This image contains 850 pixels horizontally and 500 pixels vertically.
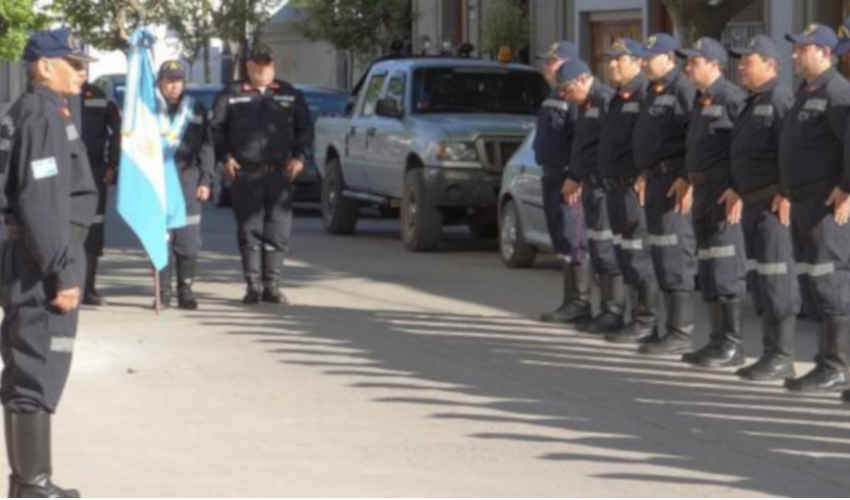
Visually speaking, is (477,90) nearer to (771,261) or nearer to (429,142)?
(429,142)

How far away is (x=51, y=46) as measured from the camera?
9289 millimetres

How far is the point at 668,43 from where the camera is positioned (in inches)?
570

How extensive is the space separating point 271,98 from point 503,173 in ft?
12.4

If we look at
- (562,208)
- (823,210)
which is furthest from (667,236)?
(823,210)

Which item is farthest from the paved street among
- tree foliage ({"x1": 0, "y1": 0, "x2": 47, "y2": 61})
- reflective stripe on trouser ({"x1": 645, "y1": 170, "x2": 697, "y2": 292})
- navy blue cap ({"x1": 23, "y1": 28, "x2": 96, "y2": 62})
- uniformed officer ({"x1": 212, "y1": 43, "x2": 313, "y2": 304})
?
tree foliage ({"x1": 0, "y1": 0, "x2": 47, "y2": 61})

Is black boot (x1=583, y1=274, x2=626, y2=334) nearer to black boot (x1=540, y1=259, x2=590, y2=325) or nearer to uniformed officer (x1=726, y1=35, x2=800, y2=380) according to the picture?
black boot (x1=540, y1=259, x2=590, y2=325)

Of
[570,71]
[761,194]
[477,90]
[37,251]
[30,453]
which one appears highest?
[570,71]

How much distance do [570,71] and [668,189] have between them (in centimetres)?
162

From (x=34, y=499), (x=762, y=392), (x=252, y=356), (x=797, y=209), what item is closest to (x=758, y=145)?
(x=797, y=209)

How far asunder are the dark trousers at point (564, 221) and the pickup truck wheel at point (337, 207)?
8967 mm

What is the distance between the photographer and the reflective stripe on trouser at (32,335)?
9.13 m

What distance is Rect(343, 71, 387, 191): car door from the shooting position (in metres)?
24.0

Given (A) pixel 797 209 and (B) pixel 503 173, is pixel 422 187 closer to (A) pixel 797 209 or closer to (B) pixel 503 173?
(B) pixel 503 173

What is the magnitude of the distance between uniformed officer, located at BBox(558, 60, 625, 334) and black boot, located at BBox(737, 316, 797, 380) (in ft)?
7.79
